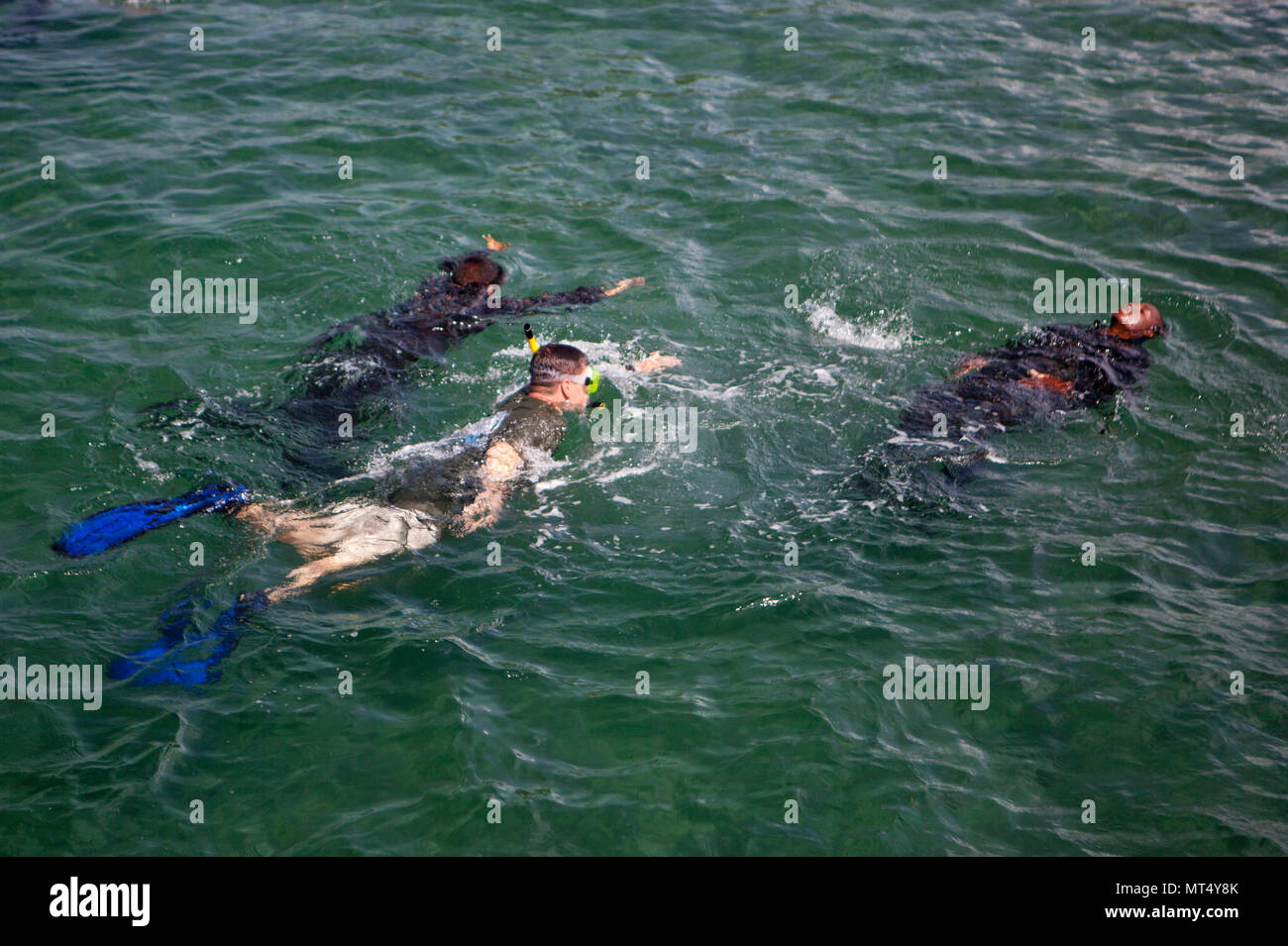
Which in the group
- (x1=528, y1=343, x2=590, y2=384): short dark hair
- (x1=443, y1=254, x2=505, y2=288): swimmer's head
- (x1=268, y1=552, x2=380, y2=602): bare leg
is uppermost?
(x1=443, y1=254, x2=505, y2=288): swimmer's head

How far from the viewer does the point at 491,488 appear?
346 inches

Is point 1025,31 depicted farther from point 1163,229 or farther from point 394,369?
point 394,369

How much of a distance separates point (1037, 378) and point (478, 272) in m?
6.07

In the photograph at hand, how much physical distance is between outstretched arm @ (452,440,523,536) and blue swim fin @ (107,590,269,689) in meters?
1.79

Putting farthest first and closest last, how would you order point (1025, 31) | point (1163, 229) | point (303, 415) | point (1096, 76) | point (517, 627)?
point (1025, 31) → point (1096, 76) → point (1163, 229) → point (303, 415) → point (517, 627)

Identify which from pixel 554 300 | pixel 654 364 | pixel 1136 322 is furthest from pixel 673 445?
pixel 1136 322

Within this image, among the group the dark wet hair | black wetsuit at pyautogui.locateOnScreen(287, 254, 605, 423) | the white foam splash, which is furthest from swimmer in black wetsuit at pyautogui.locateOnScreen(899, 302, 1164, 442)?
the dark wet hair

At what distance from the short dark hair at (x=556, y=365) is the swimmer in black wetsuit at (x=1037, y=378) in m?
3.19

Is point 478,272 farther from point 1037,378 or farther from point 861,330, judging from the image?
point 1037,378

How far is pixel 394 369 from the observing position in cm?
1041

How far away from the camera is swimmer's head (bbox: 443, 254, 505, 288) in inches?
454

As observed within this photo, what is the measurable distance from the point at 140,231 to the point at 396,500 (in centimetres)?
630

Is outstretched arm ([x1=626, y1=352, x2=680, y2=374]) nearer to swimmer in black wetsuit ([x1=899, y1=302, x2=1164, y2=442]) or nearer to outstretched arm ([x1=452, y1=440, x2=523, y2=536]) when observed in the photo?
outstretched arm ([x1=452, y1=440, x2=523, y2=536])

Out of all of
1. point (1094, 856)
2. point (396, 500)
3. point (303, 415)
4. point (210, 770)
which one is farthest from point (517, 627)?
point (1094, 856)
